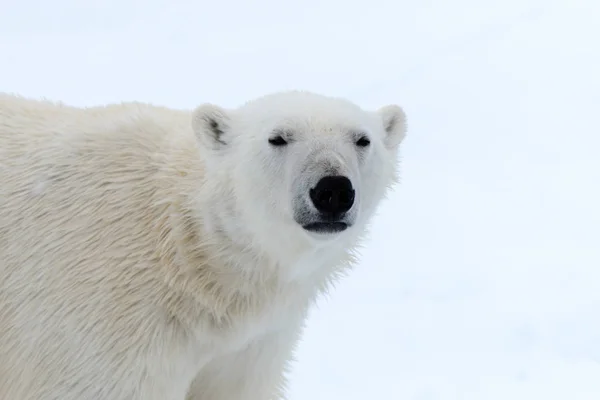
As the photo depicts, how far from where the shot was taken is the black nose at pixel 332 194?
10.0 feet

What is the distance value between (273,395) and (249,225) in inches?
41.4

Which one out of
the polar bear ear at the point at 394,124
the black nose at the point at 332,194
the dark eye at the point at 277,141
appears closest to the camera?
the black nose at the point at 332,194

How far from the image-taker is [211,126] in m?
3.41

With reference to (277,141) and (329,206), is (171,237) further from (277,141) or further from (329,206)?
(329,206)

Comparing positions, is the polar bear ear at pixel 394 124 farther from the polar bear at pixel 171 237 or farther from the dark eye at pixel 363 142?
the dark eye at pixel 363 142

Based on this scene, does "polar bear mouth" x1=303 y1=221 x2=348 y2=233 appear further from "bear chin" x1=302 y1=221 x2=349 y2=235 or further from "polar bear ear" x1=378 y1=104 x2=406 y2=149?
"polar bear ear" x1=378 y1=104 x2=406 y2=149

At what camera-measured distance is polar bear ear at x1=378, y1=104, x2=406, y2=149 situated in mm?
3717

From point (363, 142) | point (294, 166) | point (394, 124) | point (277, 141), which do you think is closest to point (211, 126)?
point (277, 141)

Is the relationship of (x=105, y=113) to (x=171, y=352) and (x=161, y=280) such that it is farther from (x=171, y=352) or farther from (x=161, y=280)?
(x=171, y=352)

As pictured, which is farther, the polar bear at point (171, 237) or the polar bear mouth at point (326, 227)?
the polar bear at point (171, 237)

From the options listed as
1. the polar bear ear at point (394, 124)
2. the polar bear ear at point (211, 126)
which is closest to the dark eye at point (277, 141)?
the polar bear ear at point (211, 126)

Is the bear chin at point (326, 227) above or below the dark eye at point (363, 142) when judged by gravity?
below

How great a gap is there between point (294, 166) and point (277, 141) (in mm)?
153

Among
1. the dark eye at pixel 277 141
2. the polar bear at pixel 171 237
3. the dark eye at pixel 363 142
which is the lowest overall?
the polar bear at pixel 171 237
